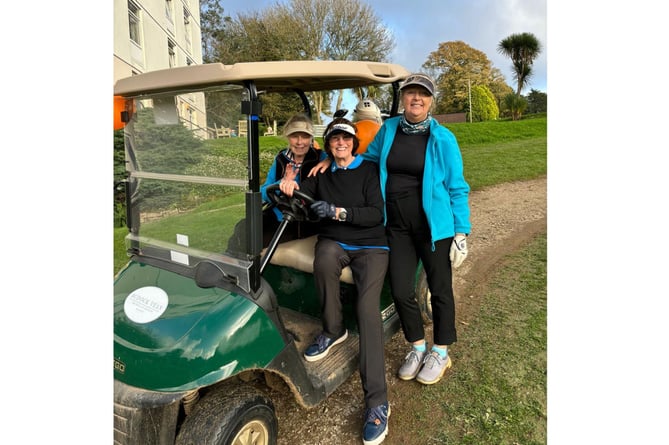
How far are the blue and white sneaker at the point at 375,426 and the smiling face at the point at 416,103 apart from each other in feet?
5.47

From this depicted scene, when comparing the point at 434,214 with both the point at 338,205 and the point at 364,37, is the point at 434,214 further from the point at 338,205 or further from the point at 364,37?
the point at 364,37

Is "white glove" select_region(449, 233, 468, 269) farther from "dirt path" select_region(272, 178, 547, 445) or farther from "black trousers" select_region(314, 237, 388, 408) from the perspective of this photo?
"dirt path" select_region(272, 178, 547, 445)

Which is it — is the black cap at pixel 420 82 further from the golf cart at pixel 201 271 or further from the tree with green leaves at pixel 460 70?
the tree with green leaves at pixel 460 70

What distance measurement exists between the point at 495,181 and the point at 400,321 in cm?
813

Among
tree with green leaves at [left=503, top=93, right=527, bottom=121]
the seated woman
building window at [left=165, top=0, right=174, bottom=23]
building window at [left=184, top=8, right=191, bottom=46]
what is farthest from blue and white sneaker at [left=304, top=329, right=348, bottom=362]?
tree with green leaves at [left=503, top=93, right=527, bottom=121]

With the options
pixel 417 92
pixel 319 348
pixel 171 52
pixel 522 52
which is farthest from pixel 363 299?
pixel 522 52

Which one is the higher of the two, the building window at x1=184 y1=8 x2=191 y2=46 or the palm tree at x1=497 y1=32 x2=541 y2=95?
the palm tree at x1=497 y1=32 x2=541 y2=95

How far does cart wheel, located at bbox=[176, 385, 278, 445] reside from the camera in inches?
73.0

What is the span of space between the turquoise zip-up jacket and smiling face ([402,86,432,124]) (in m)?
0.10

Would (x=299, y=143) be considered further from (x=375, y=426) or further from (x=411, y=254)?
(x=375, y=426)

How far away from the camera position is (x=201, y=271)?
2.10 meters

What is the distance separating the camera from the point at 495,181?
10.3 metres

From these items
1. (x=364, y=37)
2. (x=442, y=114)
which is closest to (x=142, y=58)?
(x=364, y=37)

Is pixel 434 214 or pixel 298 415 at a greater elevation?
pixel 434 214
